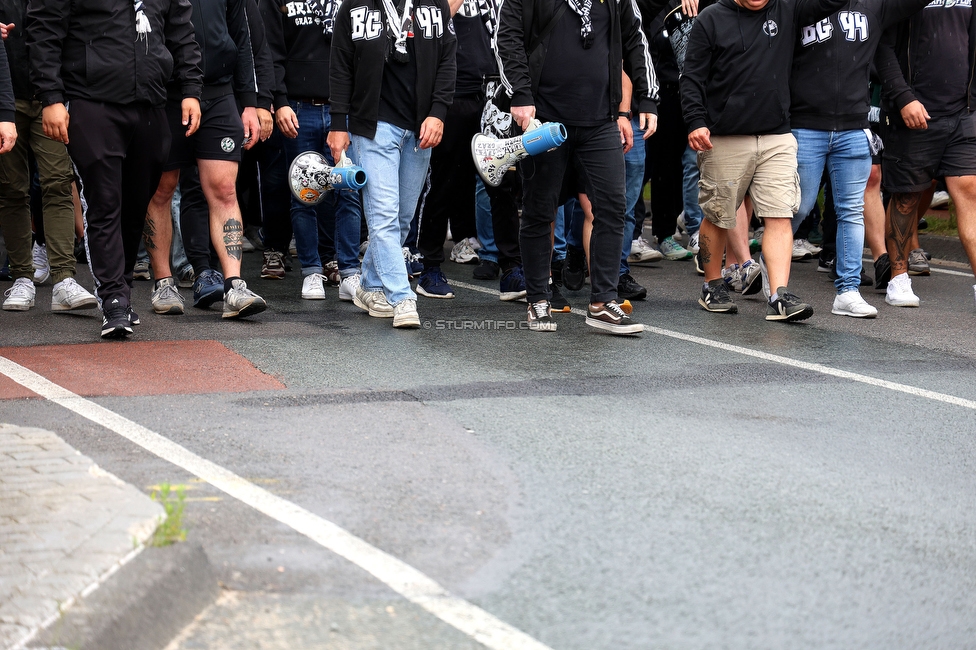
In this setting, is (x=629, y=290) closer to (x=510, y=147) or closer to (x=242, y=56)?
(x=510, y=147)

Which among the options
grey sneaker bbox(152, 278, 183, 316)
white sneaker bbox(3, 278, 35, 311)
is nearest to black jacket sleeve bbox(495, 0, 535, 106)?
grey sneaker bbox(152, 278, 183, 316)

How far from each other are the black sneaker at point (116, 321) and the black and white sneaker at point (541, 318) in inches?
88.3

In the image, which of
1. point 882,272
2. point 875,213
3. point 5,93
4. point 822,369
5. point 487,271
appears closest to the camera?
point 822,369

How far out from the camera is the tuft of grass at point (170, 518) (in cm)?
335

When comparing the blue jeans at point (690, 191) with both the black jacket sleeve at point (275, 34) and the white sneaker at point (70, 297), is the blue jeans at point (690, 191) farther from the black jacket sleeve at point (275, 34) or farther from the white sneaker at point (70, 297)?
the white sneaker at point (70, 297)

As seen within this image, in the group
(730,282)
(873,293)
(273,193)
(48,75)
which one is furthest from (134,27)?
(873,293)

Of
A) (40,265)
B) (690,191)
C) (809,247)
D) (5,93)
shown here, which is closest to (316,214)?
(40,265)

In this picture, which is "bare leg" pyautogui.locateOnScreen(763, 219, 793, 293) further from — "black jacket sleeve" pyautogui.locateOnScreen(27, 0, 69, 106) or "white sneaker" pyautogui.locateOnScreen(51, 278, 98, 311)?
"black jacket sleeve" pyautogui.locateOnScreen(27, 0, 69, 106)

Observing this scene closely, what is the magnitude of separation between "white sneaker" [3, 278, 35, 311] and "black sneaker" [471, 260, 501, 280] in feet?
10.7

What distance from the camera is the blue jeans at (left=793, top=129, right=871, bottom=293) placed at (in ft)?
26.7

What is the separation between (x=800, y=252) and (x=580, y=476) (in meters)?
7.09

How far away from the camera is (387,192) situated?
7414mm

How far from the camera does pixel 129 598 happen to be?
3.01m

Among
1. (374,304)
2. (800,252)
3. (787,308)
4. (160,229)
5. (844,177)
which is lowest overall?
(800,252)
